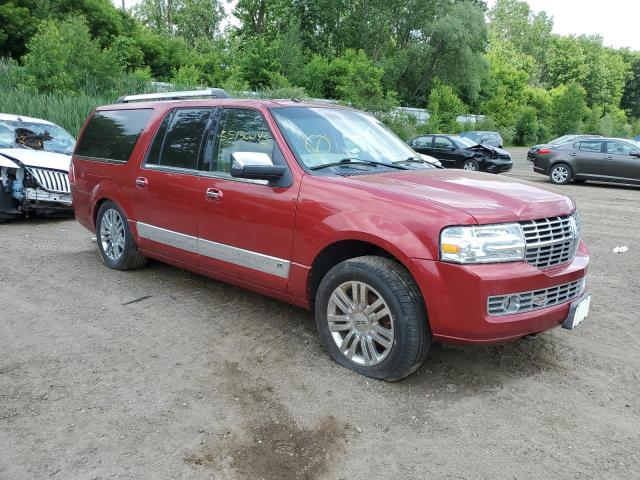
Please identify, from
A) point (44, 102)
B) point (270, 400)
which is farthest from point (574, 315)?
point (44, 102)

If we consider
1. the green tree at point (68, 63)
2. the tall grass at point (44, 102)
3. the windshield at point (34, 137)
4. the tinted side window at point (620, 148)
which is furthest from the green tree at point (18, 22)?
the tinted side window at point (620, 148)

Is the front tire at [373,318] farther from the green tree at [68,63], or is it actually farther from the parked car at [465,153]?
the green tree at [68,63]

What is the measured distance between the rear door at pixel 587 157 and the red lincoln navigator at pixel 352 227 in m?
13.8

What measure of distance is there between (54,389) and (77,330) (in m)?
1.03

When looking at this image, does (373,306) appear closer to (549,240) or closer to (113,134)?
(549,240)

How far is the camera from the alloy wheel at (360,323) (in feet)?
11.8

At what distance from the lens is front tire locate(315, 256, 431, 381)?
135 inches

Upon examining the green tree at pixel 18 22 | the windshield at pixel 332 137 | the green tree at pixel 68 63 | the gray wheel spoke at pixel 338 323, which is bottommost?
the gray wheel spoke at pixel 338 323

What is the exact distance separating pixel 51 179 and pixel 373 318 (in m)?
7.01

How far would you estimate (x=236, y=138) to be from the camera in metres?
4.61

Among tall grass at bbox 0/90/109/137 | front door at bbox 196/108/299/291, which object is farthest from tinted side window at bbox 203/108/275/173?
tall grass at bbox 0/90/109/137

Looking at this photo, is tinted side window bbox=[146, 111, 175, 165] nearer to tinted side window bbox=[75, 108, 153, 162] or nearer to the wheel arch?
tinted side window bbox=[75, 108, 153, 162]

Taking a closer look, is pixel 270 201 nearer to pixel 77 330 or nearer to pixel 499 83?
pixel 77 330

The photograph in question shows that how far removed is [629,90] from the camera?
86938 millimetres
